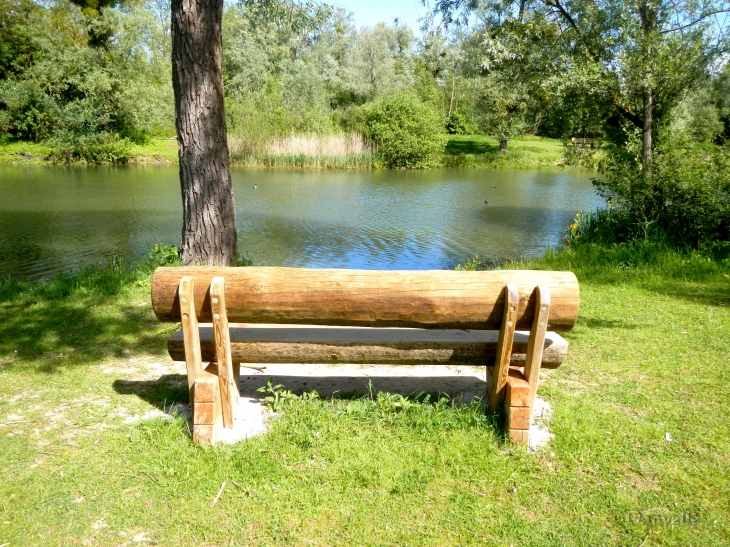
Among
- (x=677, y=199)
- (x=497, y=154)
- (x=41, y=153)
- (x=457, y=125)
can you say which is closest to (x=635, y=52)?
(x=677, y=199)

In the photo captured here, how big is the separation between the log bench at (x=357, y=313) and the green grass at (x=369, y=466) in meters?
0.31

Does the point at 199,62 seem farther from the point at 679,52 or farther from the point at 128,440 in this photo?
the point at 679,52

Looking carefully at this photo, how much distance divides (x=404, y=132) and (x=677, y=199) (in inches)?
886

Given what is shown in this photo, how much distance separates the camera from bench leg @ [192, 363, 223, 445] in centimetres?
290

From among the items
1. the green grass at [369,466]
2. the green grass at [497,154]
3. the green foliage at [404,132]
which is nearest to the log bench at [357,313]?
the green grass at [369,466]

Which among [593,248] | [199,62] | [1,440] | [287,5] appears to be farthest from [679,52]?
[1,440]

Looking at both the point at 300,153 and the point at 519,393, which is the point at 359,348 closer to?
the point at 519,393

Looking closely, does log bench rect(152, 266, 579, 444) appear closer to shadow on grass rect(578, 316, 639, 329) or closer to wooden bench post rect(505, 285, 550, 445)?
wooden bench post rect(505, 285, 550, 445)

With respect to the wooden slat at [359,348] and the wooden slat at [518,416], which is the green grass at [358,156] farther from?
the wooden slat at [518,416]

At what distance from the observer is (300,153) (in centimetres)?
2573

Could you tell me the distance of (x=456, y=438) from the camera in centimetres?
300

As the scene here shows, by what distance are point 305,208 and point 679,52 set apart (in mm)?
9397

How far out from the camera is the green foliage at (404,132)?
29344 millimetres

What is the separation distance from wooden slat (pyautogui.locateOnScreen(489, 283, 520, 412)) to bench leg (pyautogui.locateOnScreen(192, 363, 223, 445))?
1498mm
